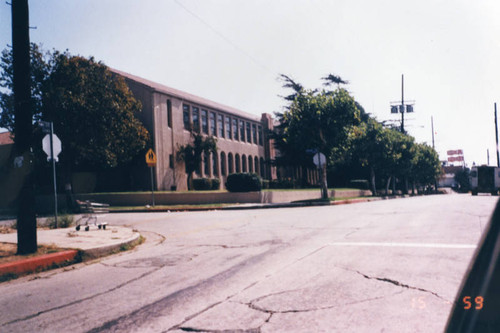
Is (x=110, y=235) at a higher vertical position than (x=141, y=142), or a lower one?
lower

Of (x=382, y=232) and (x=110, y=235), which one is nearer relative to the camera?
(x=382, y=232)

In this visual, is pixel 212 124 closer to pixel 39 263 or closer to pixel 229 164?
pixel 229 164

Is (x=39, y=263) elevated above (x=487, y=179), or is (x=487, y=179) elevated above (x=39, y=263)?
(x=487, y=179)

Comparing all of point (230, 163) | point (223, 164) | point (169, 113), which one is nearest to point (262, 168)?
point (230, 163)

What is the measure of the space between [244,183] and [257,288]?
73.5 ft

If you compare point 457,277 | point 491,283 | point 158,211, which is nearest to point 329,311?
point 457,277

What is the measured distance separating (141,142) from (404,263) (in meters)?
26.0

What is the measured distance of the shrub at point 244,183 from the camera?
27359 mm

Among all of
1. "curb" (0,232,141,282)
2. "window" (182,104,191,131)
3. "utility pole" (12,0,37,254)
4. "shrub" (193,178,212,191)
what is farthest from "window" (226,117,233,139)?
"utility pole" (12,0,37,254)

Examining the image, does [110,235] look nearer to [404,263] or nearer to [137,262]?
[137,262]

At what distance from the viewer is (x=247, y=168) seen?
1916 inches

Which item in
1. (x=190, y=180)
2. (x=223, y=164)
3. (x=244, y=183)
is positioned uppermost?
(x=223, y=164)

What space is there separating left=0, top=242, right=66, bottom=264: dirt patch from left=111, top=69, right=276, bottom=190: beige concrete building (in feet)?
82.9

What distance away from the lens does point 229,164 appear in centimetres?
4578
